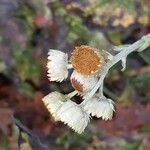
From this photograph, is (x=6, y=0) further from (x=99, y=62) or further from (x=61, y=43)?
(x=99, y=62)

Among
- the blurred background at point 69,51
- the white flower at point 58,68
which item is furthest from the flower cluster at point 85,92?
the blurred background at point 69,51

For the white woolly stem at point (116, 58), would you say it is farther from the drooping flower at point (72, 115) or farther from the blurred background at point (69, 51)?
the blurred background at point (69, 51)

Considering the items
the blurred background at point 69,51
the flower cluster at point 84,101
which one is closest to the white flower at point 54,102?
the flower cluster at point 84,101

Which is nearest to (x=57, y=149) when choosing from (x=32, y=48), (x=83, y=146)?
(x=83, y=146)

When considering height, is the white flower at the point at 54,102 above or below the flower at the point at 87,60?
below

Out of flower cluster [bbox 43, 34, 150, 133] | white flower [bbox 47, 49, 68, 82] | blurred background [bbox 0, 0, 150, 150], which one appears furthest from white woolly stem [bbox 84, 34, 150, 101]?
blurred background [bbox 0, 0, 150, 150]

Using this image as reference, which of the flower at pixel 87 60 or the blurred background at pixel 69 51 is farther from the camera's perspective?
the blurred background at pixel 69 51

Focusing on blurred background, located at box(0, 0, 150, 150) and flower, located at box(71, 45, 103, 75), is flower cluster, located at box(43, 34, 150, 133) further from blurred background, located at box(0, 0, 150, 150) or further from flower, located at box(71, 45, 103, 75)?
blurred background, located at box(0, 0, 150, 150)

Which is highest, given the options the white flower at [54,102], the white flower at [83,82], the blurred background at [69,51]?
the white flower at [83,82]
